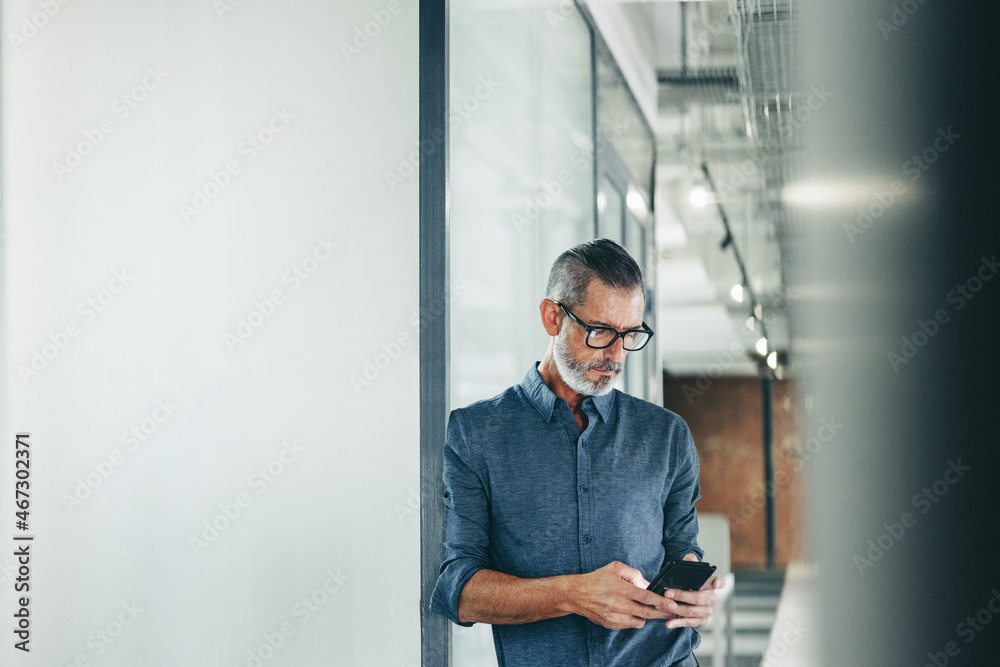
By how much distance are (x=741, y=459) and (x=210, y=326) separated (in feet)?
38.8

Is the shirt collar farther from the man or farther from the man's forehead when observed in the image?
the man's forehead

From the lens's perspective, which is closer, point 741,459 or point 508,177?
point 508,177

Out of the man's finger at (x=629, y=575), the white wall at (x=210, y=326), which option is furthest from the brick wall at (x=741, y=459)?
the man's finger at (x=629, y=575)

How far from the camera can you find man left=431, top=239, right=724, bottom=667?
1374 mm

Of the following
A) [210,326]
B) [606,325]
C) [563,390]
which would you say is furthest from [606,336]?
[210,326]

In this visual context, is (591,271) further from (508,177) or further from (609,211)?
(609,211)

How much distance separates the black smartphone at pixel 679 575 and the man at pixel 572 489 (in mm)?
111

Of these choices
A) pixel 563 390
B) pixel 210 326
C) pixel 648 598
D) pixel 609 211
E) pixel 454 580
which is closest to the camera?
pixel 648 598

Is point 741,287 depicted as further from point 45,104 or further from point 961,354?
point 961,354

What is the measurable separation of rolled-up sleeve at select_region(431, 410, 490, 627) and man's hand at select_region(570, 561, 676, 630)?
20 cm

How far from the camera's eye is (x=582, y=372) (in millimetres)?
1418

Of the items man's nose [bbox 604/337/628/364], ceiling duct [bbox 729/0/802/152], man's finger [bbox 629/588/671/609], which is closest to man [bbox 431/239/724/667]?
man's nose [bbox 604/337/628/364]

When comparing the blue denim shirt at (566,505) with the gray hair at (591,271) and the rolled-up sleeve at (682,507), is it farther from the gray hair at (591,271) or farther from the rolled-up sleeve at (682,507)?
the gray hair at (591,271)

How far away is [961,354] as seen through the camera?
23 centimetres
